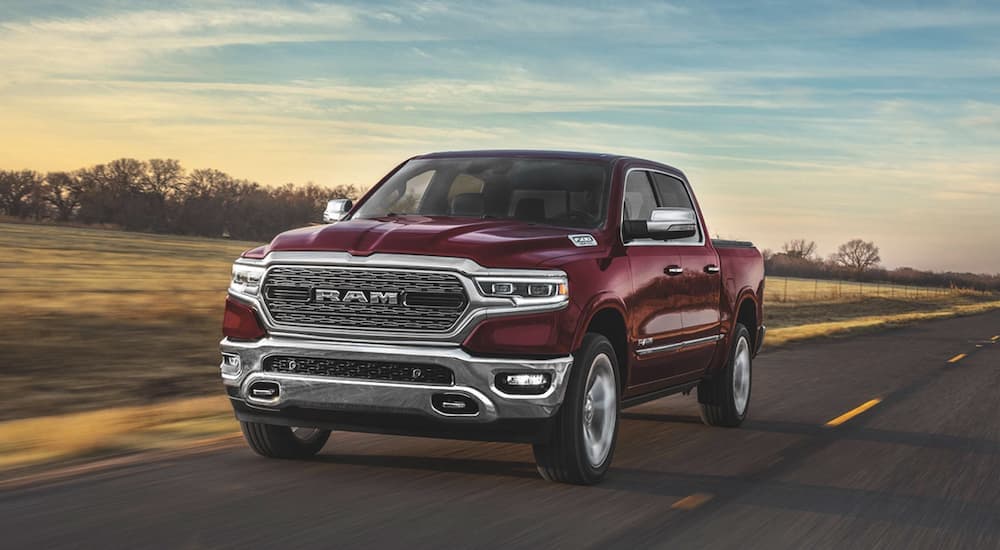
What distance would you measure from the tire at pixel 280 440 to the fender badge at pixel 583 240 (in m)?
2.08

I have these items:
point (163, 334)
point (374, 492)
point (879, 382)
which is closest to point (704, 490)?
point (374, 492)

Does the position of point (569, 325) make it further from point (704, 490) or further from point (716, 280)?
point (716, 280)

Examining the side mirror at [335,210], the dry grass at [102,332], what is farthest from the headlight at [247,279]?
the dry grass at [102,332]

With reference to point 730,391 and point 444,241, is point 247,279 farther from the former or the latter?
point 730,391

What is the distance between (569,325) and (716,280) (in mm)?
3283

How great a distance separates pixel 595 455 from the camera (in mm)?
7266

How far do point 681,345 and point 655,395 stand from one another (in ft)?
1.57

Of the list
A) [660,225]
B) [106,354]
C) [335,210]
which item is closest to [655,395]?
[660,225]

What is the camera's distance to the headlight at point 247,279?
7008mm

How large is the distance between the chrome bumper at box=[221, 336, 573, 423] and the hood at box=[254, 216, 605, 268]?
55cm

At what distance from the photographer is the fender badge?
7243 mm

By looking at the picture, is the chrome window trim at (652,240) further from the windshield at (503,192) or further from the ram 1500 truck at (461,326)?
the windshield at (503,192)

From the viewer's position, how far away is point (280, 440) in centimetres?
766

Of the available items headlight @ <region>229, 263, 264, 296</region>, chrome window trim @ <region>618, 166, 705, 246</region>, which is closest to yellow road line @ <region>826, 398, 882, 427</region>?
chrome window trim @ <region>618, 166, 705, 246</region>
